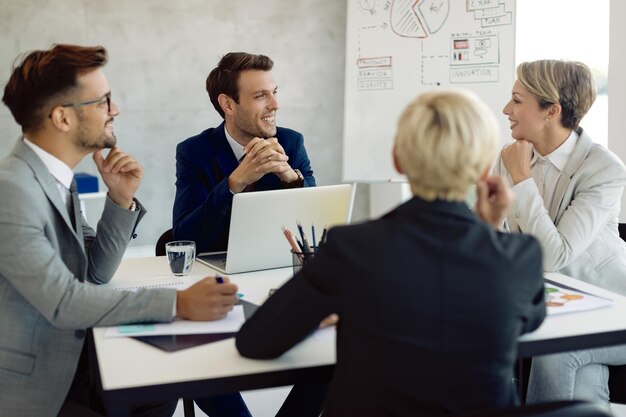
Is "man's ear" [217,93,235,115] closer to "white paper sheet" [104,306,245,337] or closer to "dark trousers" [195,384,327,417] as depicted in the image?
"dark trousers" [195,384,327,417]

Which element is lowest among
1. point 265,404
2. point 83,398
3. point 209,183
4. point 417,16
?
point 265,404

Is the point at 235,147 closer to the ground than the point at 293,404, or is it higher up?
higher up

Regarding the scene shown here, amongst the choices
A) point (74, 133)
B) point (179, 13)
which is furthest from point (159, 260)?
point (179, 13)

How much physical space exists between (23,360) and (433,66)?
3.04 meters

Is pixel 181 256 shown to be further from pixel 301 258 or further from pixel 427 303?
pixel 427 303

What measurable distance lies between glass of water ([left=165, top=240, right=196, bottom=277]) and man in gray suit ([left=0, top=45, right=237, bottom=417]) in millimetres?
301

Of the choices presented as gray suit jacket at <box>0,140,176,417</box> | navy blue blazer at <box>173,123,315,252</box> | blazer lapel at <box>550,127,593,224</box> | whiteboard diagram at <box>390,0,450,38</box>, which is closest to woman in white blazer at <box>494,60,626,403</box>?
blazer lapel at <box>550,127,593,224</box>

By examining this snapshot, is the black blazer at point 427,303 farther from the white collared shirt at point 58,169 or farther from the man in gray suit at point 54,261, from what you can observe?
the white collared shirt at point 58,169

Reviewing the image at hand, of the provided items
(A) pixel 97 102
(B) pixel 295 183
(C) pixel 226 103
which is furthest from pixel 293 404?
(C) pixel 226 103

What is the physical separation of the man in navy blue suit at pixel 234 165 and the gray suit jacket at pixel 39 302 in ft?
2.34

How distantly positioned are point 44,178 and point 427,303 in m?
1.00

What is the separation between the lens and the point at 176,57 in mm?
4820

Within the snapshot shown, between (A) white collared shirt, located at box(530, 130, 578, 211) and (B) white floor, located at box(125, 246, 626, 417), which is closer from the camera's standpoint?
(A) white collared shirt, located at box(530, 130, 578, 211)

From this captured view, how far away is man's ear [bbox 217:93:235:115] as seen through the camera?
2.89 metres
